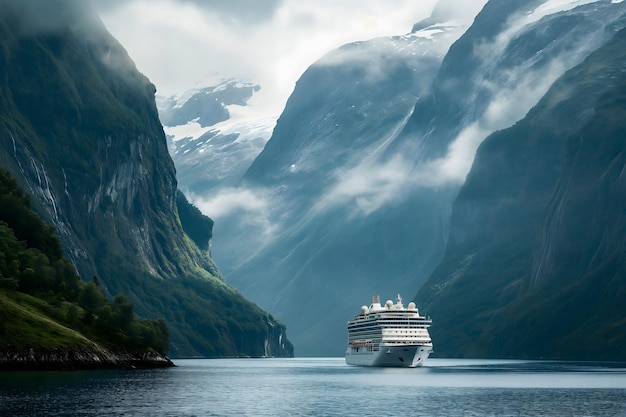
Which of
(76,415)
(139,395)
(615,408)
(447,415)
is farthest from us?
(139,395)

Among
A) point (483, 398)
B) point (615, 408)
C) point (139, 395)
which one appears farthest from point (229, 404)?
point (615, 408)

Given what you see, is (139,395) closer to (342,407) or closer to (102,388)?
(102,388)

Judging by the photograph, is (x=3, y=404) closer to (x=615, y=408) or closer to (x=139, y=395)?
(x=139, y=395)

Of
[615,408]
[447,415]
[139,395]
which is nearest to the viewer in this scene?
[447,415]

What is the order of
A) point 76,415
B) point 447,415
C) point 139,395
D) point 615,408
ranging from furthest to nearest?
point 139,395 < point 615,408 < point 447,415 < point 76,415

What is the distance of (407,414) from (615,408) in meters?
31.4

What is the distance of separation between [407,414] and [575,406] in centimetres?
2929

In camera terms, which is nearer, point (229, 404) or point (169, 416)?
point (169, 416)

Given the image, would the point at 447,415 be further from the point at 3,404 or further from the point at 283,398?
the point at 3,404

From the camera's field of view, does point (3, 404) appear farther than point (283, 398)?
No

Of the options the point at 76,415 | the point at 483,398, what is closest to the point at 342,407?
the point at 483,398

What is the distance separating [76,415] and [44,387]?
141 feet

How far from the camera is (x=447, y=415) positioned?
156 m

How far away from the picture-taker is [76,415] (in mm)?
145125
